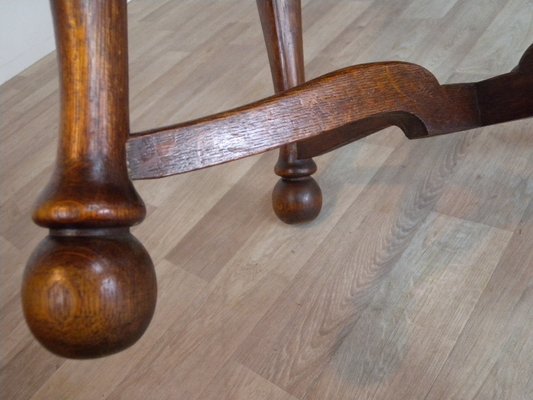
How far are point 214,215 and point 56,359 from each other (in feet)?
0.98

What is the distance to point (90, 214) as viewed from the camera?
220 millimetres

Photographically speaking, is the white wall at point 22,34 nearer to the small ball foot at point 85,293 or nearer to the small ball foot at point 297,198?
the small ball foot at point 297,198

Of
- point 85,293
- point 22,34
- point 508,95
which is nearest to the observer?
point 85,293

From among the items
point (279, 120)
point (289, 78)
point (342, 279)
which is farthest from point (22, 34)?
point (279, 120)

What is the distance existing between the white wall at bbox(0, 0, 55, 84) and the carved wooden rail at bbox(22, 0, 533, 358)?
1452mm

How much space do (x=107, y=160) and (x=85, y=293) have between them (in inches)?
2.7

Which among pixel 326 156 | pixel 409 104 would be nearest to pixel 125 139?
pixel 409 104

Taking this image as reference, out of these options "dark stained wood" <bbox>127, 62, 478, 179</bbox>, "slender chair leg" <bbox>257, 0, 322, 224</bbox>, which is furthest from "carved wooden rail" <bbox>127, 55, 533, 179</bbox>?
"slender chair leg" <bbox>257, 0, 322, 224</bbox>

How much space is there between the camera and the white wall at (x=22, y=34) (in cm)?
151

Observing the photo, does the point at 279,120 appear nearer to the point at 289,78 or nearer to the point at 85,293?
the point at 85,293

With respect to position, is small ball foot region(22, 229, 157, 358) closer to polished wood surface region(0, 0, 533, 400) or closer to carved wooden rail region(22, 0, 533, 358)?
carved wooden rail region(22, 0, 533, 358)

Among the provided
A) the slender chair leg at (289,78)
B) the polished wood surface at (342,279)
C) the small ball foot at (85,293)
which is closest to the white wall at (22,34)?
the polished wood surface at (342,279)

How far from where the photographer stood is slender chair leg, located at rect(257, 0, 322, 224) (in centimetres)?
56

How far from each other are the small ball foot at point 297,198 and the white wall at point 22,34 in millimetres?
1213
